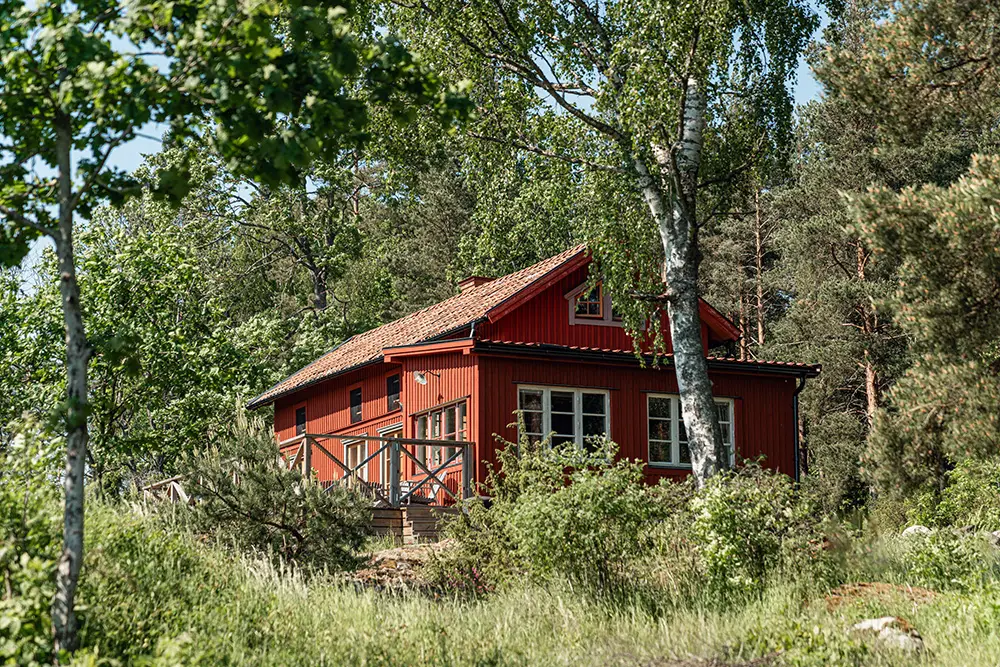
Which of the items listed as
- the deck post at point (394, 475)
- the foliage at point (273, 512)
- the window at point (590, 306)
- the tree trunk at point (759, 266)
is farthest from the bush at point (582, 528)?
the tree trunk at point (759, 266)

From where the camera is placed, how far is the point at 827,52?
49.2 feet

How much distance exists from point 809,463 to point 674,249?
1830 cm

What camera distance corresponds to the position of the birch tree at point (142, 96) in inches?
265

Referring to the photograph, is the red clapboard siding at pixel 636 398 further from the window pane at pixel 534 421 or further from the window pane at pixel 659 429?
the window pane at pixel 534 421

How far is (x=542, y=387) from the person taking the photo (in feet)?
73.8

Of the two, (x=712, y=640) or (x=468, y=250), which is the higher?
(x=468, y=250)

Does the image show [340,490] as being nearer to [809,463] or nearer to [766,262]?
[809,463]

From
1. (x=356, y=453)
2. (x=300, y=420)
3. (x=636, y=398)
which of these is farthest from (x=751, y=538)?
(x=300, y=420)

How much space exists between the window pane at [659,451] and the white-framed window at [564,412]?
111 cm

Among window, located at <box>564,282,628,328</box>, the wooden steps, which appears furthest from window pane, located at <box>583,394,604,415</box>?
the wooden steps

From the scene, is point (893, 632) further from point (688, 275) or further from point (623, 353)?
point (623, 353)

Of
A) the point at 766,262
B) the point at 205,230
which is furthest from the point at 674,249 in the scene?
the point at 766,262

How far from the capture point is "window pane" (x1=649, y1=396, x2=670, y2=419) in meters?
23.8

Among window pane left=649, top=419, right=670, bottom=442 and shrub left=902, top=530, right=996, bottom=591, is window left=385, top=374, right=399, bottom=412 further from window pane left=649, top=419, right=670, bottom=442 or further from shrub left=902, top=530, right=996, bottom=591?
shrub left=902, top=530, right=996, bottom=591
